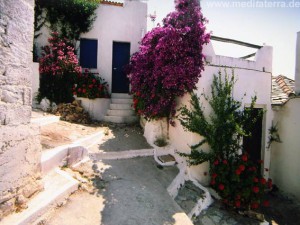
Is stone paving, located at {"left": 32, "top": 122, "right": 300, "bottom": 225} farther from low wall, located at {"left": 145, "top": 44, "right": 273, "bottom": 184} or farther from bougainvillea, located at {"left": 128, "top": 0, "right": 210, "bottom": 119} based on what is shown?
bougainvillea, located at {"left": 128, "top": 0, "right": 210, "bottom": 119}

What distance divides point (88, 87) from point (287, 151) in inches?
287

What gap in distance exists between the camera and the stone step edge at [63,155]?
13.1 feet

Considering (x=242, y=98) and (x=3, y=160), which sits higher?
(x=242, y=98)

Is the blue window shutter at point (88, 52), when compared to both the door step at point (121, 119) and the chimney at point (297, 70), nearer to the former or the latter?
the door step at point (121, 119)

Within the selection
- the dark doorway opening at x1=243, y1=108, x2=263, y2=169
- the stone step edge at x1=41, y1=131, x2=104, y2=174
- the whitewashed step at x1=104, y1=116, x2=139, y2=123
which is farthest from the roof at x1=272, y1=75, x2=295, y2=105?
the stone step edge at x1=41, y1=131, x2=104, y2=174

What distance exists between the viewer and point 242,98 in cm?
626

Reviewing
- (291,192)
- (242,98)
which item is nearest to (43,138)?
(242,98)

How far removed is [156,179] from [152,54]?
131 inches

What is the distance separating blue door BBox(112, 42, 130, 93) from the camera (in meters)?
10.1

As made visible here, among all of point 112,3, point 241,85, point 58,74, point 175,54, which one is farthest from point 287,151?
point 112,3

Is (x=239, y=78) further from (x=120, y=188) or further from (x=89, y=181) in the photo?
(x=89, y=181)

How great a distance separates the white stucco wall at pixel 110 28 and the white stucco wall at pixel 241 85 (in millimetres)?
4751

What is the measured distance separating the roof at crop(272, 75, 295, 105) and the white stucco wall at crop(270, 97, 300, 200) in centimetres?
26

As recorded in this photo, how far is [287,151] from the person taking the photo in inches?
297
